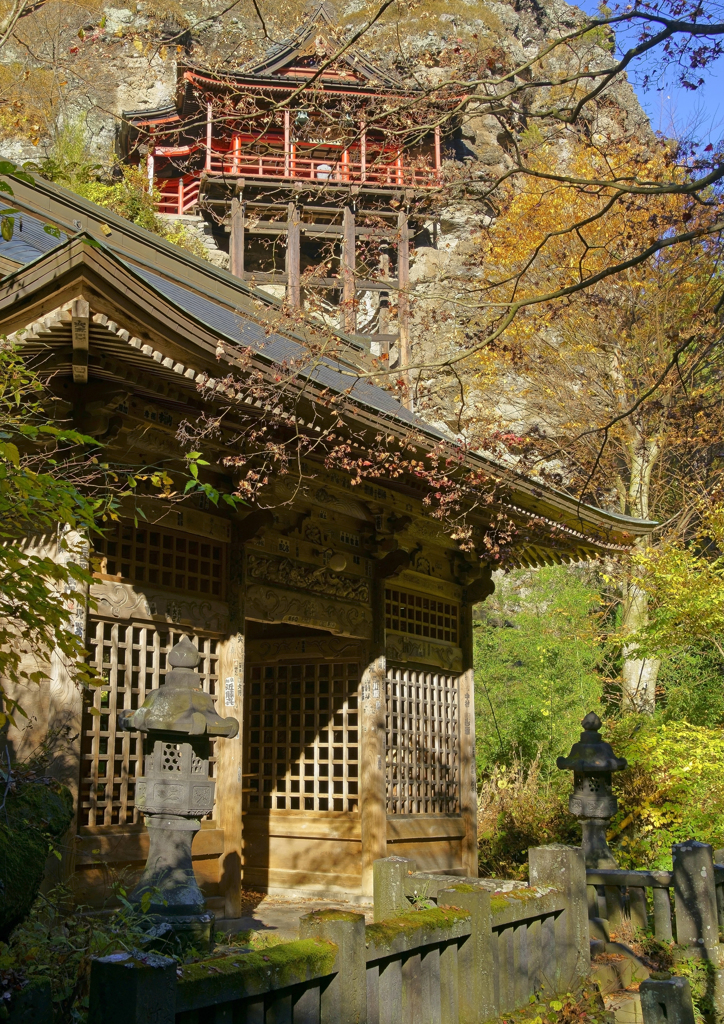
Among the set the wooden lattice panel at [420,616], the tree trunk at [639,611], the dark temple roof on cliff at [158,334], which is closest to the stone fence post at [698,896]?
the dark temple roof on cliff at [158,334]

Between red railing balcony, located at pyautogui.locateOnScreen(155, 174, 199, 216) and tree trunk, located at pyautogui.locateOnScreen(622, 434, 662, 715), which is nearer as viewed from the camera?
tree trunk, located at pyautogui.locateOnScreen(622, 434, 662, 715)

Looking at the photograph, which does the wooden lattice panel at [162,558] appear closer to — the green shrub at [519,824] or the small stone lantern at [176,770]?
the small stone lantern at [176,770]

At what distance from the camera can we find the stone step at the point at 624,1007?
5578 mm

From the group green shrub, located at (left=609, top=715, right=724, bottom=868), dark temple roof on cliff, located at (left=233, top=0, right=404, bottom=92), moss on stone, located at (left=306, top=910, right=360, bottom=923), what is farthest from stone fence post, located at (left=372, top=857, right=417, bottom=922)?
dark temple roof on cliff, located at (left=233, top=0, right=404, bottom=92)

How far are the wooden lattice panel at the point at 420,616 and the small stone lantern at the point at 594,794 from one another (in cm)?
215

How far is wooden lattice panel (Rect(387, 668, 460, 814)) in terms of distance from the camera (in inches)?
367

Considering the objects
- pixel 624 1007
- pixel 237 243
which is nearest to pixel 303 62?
pixel 237 243

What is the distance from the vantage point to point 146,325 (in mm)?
5246

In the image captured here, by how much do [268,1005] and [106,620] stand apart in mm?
3862

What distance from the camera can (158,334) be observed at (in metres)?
5.35

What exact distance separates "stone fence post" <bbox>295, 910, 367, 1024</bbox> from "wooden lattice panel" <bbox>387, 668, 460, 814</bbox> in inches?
234

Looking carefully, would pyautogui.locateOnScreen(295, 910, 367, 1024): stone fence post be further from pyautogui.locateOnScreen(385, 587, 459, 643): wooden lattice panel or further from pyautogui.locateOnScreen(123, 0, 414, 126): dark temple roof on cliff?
pyautogui.locateOnScreen(123, 0, 414, 126): dark temple roof on cliff

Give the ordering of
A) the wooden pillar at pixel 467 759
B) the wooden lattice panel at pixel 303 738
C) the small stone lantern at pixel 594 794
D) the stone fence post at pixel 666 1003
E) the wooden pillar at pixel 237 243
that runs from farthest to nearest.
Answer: the wooden pillar at pixel 237 243
the wooden pillar at pixel 467 759
the wooden lattice panel at pixel 303 738
the small stone lantern at pixel 594 794
the stone fence post at pixel 666 1003

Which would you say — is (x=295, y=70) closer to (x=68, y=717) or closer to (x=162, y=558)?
(x=162, y=558)
